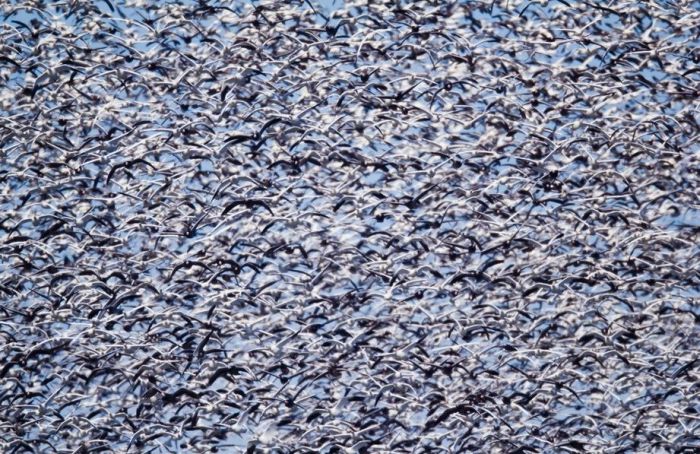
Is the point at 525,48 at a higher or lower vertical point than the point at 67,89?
higher

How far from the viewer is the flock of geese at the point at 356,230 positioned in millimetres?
2816

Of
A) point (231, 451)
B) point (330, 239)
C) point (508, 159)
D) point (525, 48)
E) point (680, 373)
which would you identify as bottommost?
point (231, 451)

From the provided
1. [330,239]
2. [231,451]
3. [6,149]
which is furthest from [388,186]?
[6,149]

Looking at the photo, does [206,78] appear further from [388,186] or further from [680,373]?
[680,373]

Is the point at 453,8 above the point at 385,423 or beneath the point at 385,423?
above

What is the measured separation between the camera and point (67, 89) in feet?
9.53

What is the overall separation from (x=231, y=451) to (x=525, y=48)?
1.52 m

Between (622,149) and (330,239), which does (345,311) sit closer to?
(330,239)

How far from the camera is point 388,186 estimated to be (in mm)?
2848

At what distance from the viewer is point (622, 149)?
2854mm

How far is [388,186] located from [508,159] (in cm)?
37

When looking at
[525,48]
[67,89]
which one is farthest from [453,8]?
[67,89]

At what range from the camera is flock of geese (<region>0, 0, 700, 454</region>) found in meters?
2.82

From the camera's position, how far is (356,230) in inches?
112
